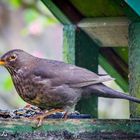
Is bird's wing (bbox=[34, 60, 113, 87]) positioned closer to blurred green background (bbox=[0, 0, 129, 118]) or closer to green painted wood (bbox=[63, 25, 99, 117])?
green painted wood (bbox=[63, 25, 99, 117])

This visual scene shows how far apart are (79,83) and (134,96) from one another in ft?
1.24

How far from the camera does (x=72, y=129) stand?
4656 millimetres

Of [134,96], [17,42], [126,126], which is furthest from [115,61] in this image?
[17,42]

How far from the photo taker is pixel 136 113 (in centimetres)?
507

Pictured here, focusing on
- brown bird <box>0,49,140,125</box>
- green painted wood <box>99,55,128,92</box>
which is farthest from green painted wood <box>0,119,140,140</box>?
green painted wood <box>99,55,128,92</box>

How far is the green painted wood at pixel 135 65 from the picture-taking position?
5074mm

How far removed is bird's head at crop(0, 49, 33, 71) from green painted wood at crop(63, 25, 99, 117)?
564 millimetres

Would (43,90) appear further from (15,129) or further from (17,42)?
(17,42)

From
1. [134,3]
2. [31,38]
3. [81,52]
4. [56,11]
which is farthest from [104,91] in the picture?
[31,38]

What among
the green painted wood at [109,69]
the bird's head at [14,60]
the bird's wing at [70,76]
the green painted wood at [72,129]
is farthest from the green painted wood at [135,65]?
the green painted wood at [109,69]

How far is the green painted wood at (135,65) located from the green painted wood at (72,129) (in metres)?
0.38

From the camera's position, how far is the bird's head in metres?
5.36

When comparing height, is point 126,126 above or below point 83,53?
below

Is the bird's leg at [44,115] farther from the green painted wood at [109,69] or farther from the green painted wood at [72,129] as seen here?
the green painted wood at [109,69]
